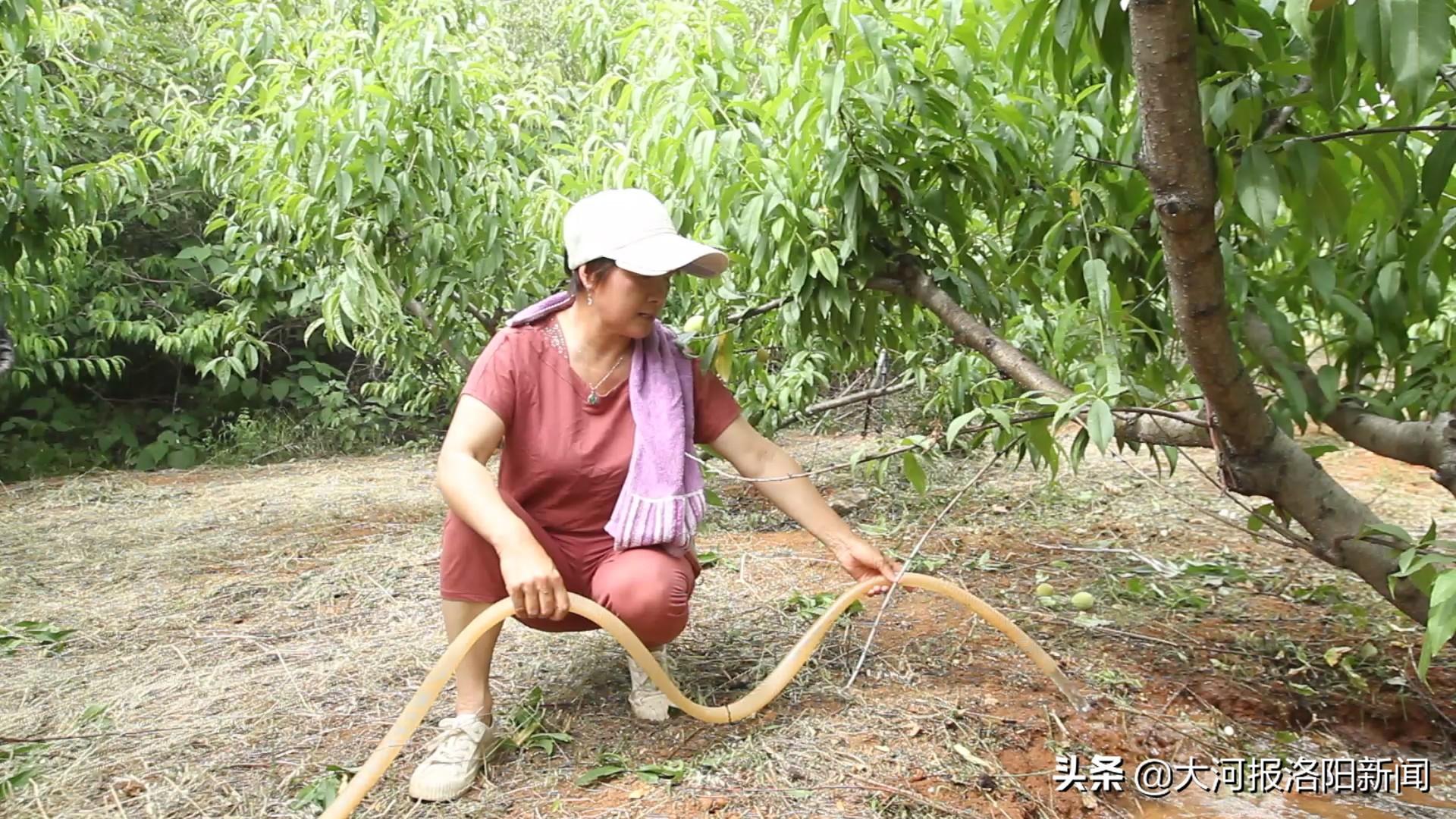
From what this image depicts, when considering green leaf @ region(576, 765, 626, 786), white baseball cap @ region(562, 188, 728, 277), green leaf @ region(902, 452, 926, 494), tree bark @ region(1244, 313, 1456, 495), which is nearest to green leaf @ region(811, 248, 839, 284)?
white baseball cap @ region(562, 188, 728, 277)

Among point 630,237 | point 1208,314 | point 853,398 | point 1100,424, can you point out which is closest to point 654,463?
point 630,237

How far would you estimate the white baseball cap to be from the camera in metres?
1.56

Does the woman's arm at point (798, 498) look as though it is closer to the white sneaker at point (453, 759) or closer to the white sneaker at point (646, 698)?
the white sneaker at point (646, 698)

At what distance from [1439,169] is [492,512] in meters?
1.30

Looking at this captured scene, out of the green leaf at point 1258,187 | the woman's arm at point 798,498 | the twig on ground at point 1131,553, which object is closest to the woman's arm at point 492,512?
the woman's arm at point 798,498

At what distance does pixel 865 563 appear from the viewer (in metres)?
1.72

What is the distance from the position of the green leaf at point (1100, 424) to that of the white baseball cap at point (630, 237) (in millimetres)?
661

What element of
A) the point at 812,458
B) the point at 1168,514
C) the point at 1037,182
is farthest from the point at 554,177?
the point at 812,458

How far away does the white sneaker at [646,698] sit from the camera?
1789mm

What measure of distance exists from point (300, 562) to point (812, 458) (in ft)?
8.96

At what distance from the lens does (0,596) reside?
2.81 metres

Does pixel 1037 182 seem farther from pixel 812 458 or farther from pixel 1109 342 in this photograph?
pixel 812 458

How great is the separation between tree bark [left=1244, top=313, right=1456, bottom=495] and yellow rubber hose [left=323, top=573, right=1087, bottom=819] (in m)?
0.64

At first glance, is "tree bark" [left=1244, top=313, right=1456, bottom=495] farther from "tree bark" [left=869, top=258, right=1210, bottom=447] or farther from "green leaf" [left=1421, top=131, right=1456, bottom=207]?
"green leaf" [left=1421, top=131, right=1456, bottom=207]
